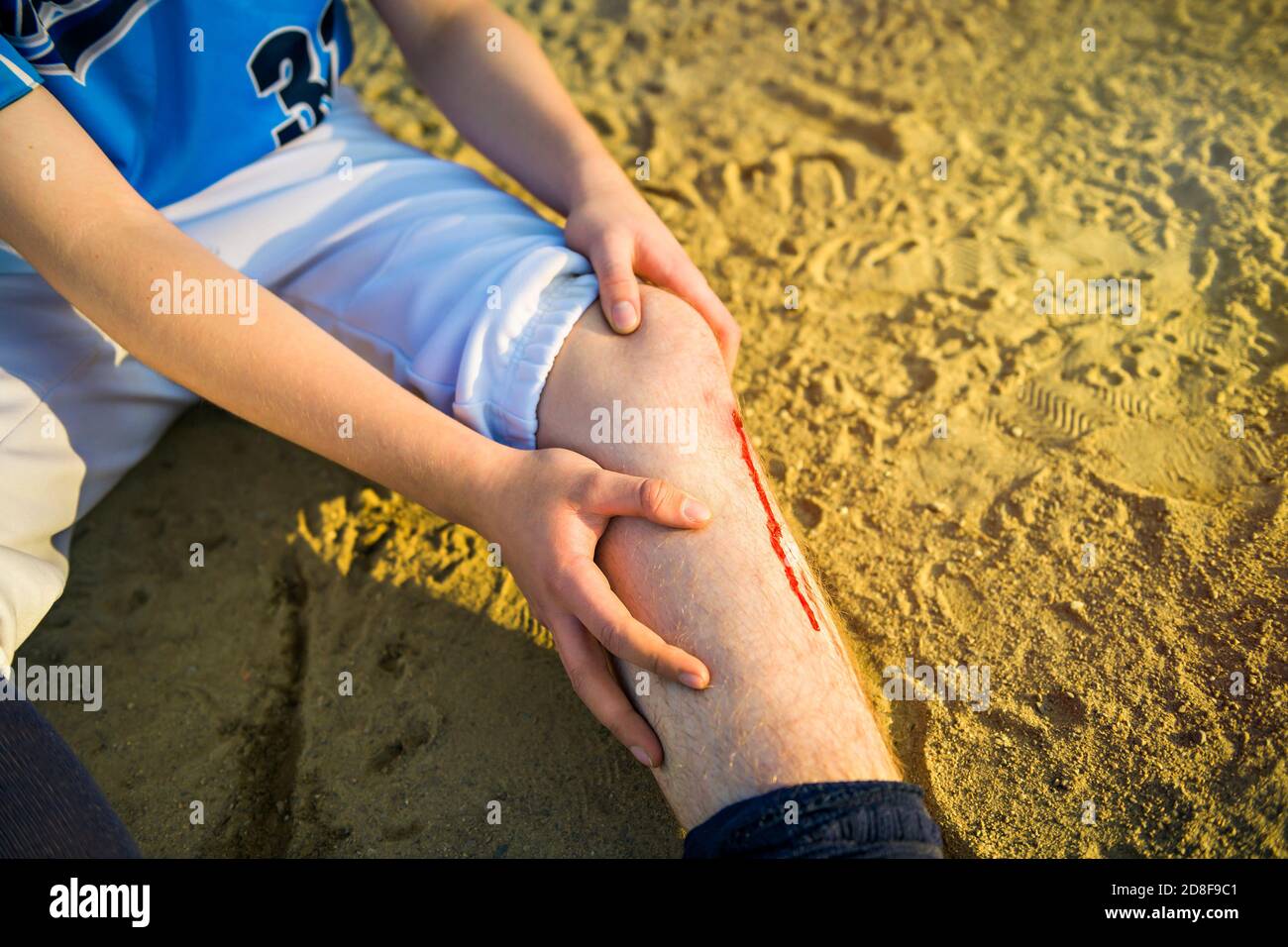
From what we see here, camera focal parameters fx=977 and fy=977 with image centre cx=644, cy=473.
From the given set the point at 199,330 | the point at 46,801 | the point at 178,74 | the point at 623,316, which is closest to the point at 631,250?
the point at 623,316

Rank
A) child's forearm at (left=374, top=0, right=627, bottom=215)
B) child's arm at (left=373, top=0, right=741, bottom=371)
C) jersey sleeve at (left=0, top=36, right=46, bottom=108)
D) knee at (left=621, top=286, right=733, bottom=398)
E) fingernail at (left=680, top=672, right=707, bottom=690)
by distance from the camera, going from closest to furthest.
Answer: fingernail at (left=680, top=672, right=707, bottom=690) < jersey sleeve at (left=0, top=36, right=46, bottom=108) < knee at (left=621, top=286, right=733, bottom=398) < child's arm at (left=373, top=0, right=741, bottom=371) < child's forearm at (left=374, top=0, right=627, bottom=215)

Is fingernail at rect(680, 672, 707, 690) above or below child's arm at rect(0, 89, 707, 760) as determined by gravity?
below

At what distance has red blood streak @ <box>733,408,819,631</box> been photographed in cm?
124

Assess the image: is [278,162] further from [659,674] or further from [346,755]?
[659,674]

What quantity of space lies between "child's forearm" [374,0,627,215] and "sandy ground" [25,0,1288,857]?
22.3 inches

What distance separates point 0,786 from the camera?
1056 mm

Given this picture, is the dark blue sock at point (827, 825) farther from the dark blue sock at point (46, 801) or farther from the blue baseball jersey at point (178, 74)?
the blue baseball jersey at point (178, 74)

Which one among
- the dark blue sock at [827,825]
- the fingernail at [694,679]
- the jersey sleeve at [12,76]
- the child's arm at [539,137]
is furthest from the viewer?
the child's arm at [539,137]

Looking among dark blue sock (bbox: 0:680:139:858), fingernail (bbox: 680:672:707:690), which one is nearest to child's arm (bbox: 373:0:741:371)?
fingernail (bbox: 680:672:707:690)

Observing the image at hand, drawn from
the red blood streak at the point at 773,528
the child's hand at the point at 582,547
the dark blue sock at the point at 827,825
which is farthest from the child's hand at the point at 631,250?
the dark blue sock at the point at 827,825

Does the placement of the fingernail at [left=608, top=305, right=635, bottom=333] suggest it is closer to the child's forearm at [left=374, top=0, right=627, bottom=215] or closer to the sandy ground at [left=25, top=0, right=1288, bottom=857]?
the child's forearm at [left=374, top=0, right=627, bottom=215]

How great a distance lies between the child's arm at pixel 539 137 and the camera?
1.52 metres
